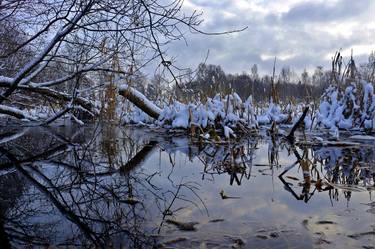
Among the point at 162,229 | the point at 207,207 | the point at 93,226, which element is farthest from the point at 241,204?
the point at 93,226

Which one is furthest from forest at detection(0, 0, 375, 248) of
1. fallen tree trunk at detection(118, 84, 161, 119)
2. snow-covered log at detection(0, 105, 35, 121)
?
fallen tree trunk at detection(118, 84, 161, 119)

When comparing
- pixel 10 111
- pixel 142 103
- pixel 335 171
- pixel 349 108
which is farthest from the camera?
pixel 142 103

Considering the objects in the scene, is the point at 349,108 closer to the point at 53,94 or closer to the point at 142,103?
the point at 142,103

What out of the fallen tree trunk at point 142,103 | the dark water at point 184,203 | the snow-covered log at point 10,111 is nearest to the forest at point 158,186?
the dark water at point 184,203

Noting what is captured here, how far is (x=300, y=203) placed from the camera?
208 cm

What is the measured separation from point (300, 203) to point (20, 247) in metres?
1.53

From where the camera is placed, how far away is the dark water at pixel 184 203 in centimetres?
149

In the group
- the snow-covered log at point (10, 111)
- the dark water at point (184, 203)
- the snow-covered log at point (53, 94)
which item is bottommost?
the dark water at point (184, 203)

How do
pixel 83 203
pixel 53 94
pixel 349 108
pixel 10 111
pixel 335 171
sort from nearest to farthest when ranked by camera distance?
pixel 83 203, pixel 335 171, pixel 53 94, pixel 10 111, pixel 349 108

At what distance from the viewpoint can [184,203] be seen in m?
2.05

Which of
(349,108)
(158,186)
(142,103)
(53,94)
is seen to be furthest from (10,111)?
(349,108)

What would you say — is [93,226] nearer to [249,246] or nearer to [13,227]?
[13,227]

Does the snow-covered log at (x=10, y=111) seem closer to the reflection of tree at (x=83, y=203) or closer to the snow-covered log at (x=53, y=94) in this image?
the snow-covered log at (x=53, y=94)

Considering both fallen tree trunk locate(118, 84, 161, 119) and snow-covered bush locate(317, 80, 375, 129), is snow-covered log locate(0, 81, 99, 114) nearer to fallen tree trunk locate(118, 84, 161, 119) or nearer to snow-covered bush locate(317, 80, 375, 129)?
fallen tree trunk locate(118, 84, 161, 119)
